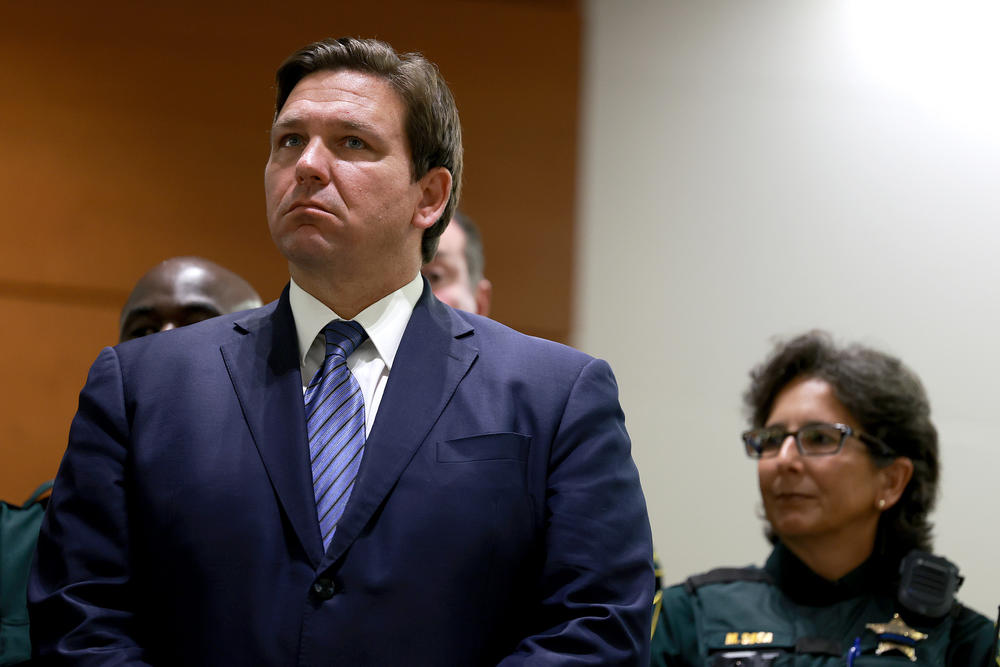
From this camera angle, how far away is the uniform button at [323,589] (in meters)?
1.29

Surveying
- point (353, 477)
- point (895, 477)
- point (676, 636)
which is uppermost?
point (353, 477)

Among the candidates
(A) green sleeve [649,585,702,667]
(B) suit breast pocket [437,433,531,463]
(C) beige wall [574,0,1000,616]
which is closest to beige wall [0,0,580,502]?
(C) beige wall [574,0,1000,616]

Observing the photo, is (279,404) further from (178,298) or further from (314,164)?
(178,298)

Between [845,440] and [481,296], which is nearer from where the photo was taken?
[845,440]

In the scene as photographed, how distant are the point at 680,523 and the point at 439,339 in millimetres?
1999

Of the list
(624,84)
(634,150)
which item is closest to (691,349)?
(634,150)

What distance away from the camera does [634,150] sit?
3.40 metres

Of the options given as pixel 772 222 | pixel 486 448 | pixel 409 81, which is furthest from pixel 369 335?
pixel 772 222

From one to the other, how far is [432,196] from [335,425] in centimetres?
39

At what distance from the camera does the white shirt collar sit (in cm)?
151

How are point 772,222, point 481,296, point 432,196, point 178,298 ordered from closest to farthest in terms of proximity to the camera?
point 432,196
point 178,298
point 481,296
point 772,222

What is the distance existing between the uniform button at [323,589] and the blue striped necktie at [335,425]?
56 mm

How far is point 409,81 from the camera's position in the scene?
155 cm

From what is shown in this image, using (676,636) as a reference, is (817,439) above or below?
above
